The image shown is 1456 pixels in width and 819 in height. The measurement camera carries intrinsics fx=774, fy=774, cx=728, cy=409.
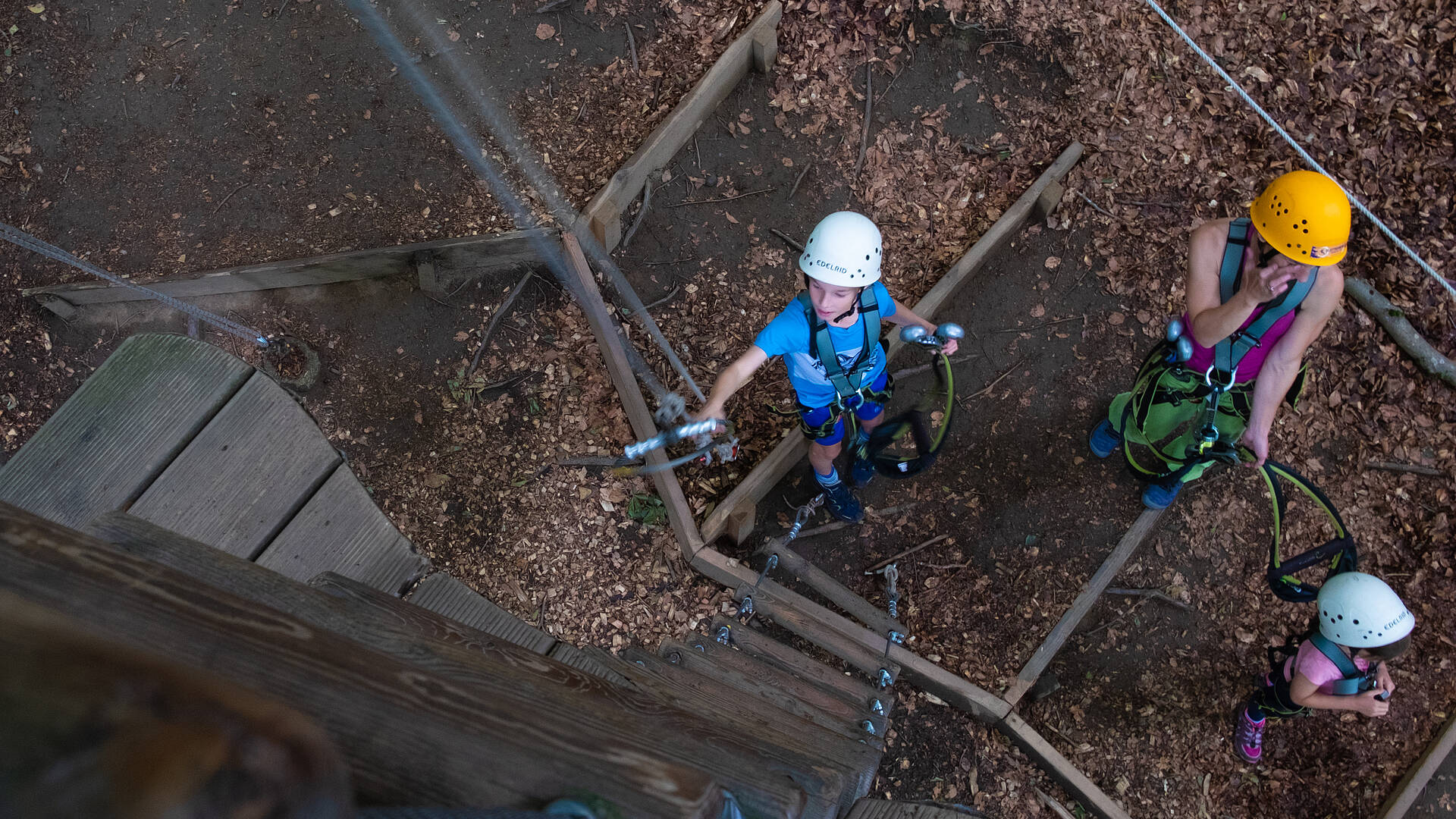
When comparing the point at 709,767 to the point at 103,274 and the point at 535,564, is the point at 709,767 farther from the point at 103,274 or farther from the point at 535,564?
the point at 103,274

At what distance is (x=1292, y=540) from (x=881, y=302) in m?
3.43

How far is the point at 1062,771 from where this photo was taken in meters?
4.32

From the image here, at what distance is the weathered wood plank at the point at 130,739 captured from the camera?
1.55 feet

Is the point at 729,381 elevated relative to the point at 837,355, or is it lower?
elevated

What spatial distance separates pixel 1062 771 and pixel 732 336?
327 cm

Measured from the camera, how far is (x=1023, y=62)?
5.91 metres

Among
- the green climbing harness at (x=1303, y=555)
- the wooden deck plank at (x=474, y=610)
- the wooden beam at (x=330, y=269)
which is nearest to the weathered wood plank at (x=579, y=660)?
the wooden deck plank at (x=474, y=610)

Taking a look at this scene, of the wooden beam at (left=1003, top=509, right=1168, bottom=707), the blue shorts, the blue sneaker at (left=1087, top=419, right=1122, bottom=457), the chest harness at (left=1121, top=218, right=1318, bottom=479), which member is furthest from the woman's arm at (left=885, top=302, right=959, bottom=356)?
the wooden beam at (left=1003, top=509, right=1168, bottom=707)

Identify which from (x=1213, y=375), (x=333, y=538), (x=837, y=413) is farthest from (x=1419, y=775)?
(x=333, y=538)

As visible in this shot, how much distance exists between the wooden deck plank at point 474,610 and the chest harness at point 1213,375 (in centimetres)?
330

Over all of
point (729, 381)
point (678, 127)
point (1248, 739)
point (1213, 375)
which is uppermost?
point (678, 127)

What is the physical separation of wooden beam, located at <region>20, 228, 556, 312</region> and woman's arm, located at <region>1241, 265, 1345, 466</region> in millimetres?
4004

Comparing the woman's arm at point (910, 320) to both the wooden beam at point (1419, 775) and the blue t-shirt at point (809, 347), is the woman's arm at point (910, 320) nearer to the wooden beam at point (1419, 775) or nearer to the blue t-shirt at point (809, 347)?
the blue t-shirt at point (809, 347)

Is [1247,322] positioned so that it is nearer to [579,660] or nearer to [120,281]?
[579,660]
